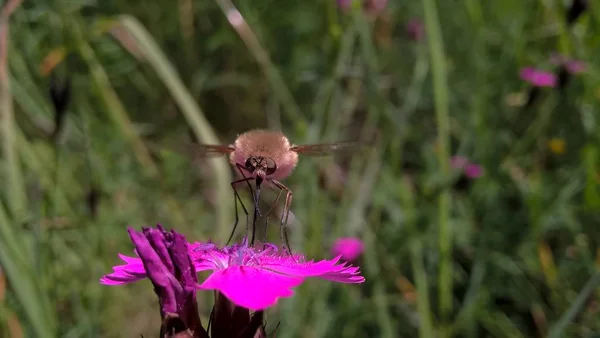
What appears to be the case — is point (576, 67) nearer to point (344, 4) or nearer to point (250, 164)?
point (344, 4)

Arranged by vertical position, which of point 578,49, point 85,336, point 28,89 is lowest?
point 85,336

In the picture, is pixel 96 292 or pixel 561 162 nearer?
pixel 96 292

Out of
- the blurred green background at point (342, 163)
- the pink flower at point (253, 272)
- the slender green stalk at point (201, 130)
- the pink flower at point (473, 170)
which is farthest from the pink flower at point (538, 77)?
the pink flower at point (253, 272)

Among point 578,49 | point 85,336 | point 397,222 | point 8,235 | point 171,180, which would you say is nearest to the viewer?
point 8,235

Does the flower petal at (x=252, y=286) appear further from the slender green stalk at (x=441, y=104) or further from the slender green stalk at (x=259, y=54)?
the slender green stalk at (x=259, y=54)

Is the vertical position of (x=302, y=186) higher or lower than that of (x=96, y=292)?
higher

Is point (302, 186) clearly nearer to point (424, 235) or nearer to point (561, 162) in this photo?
point (424, 235)

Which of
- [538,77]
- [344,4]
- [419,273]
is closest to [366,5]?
[344,4]

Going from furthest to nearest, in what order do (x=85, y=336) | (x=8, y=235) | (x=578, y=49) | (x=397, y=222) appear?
(x=397, y=222)
(x=578, y=49)
(x=85, y=336)
(x=8, y=235)

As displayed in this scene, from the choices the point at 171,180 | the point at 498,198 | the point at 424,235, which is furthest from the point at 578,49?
the point at 171,180
